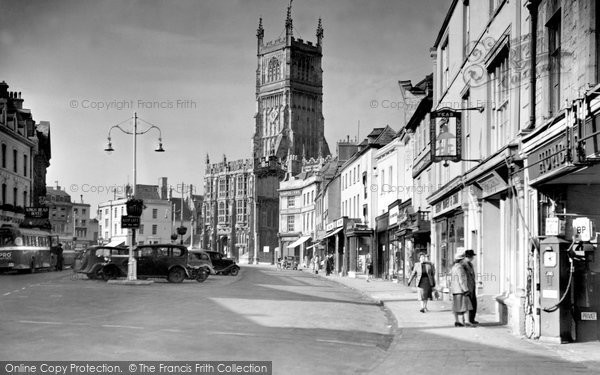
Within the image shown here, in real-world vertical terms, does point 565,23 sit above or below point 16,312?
above

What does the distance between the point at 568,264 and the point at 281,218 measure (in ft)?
300

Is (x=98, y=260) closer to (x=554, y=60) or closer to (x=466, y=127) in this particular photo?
(x=466, y=127)

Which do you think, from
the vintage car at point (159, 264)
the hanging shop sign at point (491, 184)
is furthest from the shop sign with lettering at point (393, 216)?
the hanging shop sign at point (491, 184)

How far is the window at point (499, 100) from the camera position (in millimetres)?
17516

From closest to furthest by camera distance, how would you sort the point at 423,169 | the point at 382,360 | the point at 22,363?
the point at 22,363 → the point at 382,360 → the point at 423,169

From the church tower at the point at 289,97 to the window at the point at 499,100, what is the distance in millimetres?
118901

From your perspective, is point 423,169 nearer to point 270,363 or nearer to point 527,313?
point 527,313

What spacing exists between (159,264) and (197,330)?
2034 cm

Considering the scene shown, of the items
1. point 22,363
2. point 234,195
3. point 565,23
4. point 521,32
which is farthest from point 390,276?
point 234,195

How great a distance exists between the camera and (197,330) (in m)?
13.9

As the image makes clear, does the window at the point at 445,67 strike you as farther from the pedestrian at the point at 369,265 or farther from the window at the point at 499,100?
the pedestrian at the point at 369,265

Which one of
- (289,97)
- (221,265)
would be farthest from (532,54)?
(289,97)

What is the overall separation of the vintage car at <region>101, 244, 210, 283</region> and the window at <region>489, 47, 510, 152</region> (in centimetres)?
1814

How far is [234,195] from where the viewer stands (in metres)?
129
